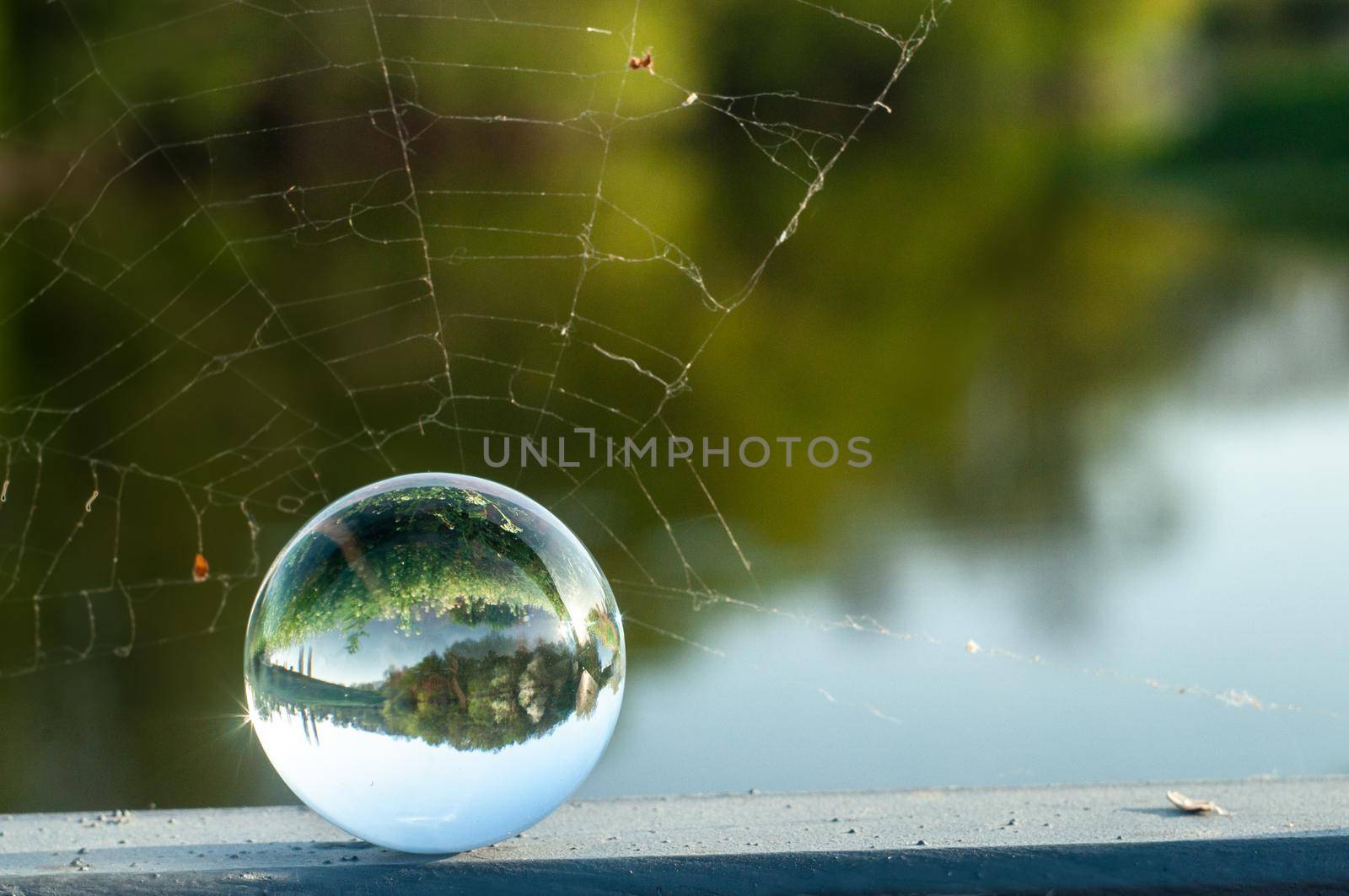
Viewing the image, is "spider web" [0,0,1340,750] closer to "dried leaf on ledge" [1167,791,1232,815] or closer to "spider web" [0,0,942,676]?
"spider web" [0,0,942,676]

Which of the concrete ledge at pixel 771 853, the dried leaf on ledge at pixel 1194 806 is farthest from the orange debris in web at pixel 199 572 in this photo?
the dried leaf on ledge at pixel 1194 806

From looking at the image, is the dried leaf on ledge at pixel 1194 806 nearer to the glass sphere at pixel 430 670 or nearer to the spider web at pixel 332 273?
the glass sphere at pixel 430 670

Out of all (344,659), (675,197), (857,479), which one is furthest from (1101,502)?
(675,197)

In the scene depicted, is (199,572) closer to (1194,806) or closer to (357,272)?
(1194,806)

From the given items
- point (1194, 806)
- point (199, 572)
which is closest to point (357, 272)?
point (199, 572)

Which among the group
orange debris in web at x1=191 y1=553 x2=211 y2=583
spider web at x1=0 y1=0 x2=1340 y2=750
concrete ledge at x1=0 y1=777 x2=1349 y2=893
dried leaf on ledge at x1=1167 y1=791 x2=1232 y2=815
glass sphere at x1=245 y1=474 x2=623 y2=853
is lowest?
concrete ledge at x1=0 y1=777 x2=1349 y2=893

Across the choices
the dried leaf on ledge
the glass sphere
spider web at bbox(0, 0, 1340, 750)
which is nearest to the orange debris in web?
spider web at bbox(0, 0, 1340, 750)
